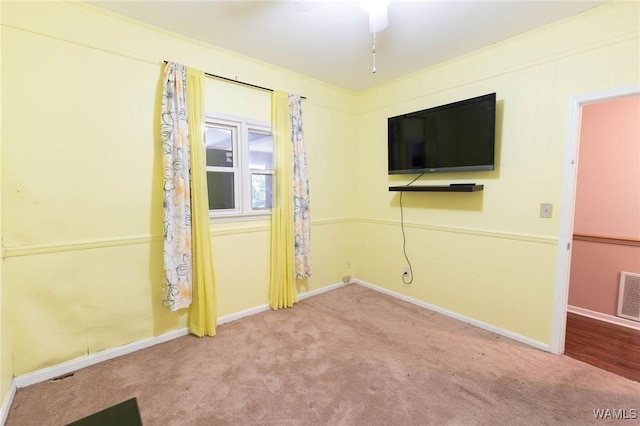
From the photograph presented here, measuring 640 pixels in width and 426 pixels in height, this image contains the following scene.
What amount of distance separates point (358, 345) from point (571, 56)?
2.84 meters

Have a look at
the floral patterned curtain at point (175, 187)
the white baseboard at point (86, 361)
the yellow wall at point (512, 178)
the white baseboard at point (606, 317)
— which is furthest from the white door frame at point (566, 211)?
the white baseboard at point (86, 361)

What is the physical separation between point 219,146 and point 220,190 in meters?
0.44

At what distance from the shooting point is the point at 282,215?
10.3ft

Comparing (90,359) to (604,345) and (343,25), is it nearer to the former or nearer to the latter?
(343,25)

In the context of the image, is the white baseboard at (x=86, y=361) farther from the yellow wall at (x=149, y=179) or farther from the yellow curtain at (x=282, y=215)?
the yellow curtain at (x=282, y=215)

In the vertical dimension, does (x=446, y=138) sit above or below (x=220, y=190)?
above

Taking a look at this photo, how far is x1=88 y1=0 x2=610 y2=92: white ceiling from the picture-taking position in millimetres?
2053

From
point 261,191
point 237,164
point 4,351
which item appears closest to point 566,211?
point 261,191

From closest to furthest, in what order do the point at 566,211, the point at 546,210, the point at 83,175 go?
the point at 83,175 → the point at 566,211 → the point at 546,210

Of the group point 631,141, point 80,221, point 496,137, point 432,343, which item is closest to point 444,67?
point 496,137

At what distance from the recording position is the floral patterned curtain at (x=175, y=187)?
234 cm

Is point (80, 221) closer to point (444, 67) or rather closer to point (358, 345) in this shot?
point (358, 345)

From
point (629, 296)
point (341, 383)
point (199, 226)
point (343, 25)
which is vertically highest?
point (343, 25)

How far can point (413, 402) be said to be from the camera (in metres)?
1.83
